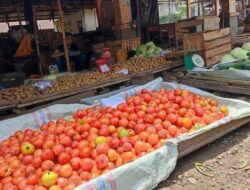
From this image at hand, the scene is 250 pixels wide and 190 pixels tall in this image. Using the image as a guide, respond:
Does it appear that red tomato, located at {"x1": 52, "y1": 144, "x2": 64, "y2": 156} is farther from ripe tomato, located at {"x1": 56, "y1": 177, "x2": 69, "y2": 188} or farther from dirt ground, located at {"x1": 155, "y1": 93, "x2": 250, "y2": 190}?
dirt ground, located at {"x1": 155, "y1": 93, "x2": 250, "y2": 190}

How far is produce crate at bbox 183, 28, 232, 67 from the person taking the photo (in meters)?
6.52

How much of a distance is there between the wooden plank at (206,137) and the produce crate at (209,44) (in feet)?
8.70

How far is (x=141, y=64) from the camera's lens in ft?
23.7

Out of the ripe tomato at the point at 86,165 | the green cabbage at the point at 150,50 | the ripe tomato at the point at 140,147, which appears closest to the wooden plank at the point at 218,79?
the green cabbage at the point at 150,50

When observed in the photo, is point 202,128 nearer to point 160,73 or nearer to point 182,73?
point 182,73

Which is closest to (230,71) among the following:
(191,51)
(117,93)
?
(191,51)

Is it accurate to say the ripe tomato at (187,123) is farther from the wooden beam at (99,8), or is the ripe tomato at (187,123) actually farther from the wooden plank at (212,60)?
the wooden beam at (99,8)

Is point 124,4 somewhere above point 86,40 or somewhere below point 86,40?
above

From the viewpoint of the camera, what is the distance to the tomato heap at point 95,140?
285cm

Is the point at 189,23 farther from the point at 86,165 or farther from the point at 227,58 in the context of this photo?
the point at 86,165

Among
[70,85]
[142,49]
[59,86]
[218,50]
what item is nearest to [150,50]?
[142,49]

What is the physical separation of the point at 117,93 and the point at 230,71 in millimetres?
1991

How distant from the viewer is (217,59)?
22.6 ft

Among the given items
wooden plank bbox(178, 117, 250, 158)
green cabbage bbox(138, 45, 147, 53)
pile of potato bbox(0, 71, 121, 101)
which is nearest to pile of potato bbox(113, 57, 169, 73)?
pile of potato bbox(0, 71, 121, 101)
